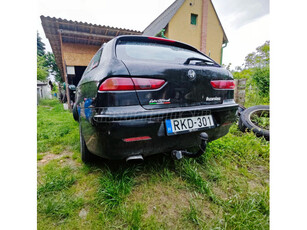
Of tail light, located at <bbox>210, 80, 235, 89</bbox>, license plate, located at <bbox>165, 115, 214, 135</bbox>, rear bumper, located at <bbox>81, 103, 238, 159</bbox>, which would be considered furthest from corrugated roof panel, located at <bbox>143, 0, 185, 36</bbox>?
rear bumper, located at <bbox>81, 103, 238, 159</bbox>

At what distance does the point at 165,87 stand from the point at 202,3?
13102mm

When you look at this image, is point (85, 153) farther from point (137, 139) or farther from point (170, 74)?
point (170, 74)

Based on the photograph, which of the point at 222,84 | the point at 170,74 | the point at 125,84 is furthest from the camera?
the point at 222,84

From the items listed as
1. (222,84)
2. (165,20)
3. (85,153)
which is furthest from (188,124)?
(165,20)

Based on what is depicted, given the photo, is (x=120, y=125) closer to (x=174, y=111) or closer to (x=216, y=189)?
(x=174, y=111)

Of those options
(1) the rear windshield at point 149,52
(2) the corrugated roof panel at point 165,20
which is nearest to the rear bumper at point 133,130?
(1) the rear windshield at point 149,52

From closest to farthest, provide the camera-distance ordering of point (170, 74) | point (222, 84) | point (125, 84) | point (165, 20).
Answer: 1. point (125, 84)
2. point (170, 74)
3. point (222, 84)
4. point (165, 20)

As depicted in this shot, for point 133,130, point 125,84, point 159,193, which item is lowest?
point 159,193

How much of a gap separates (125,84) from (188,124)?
0.64m

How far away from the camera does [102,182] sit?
1413 mm

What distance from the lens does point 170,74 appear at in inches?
47.3

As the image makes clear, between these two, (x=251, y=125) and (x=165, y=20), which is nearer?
(x=251, y=125)

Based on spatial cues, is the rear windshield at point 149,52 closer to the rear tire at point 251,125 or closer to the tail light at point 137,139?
the tail light at point 137,139

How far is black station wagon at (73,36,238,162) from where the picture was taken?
41.9 inches
